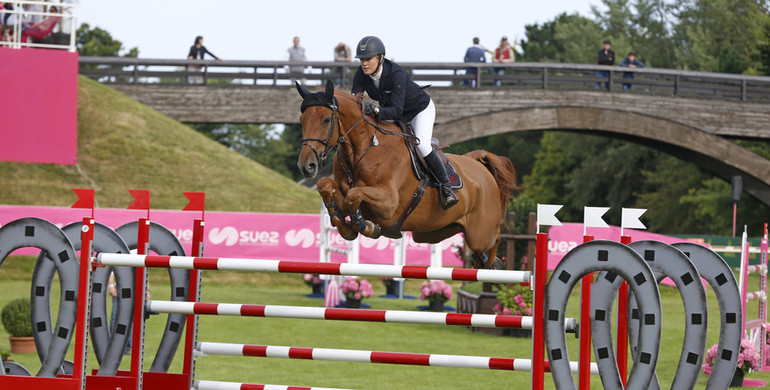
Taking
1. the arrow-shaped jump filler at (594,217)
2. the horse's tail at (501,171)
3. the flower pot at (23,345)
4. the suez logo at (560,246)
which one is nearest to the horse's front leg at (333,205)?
the arrow-shaped jump filler at (594,217)

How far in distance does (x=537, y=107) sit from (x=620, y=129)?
2.38 m

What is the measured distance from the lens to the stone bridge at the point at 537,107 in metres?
25.3

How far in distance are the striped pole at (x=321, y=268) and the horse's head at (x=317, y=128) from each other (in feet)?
2.01

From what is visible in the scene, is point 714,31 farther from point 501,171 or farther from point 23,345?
point 501,171

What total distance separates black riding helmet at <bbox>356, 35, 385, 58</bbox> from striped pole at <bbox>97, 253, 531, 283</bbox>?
5.24 feet

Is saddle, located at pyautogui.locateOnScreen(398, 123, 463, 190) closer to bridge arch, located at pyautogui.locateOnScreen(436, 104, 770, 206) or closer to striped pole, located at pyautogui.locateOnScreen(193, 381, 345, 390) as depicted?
striped pole, located at pyautogui.locateOnScreen(193, 381, 345, 390)

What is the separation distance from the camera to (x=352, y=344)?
13.1 m

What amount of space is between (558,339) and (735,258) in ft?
75.6

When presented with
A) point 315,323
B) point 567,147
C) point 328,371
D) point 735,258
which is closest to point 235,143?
point 567,147

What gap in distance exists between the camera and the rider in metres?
6.21

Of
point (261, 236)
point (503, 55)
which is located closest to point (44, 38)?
point (261, 236)

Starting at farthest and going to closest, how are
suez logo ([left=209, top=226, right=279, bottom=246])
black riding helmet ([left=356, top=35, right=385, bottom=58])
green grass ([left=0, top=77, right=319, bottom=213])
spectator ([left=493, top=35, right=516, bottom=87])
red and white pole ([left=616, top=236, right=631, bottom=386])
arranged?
spectator ([left=493, top=35, right=516, bottom=87])
green grass ([left=0, top=77, right=319, bottom=213])
suez logo ([left=209, top=226, right=279, bottom=246])
black riding helmet ([left=356, top=35, right=385, bottom=58])
red and white pole ([left=616, top=236, right=631, bottom=386])

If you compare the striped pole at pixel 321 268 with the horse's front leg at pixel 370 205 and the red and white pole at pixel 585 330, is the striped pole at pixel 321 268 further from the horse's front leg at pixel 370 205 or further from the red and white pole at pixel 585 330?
the horse's front leg at pixel 370 205

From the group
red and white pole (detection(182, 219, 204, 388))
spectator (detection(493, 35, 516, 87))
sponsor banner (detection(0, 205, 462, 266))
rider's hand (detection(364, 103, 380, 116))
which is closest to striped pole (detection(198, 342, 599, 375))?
red and white pole (detection(182, 219, 204, 388))
